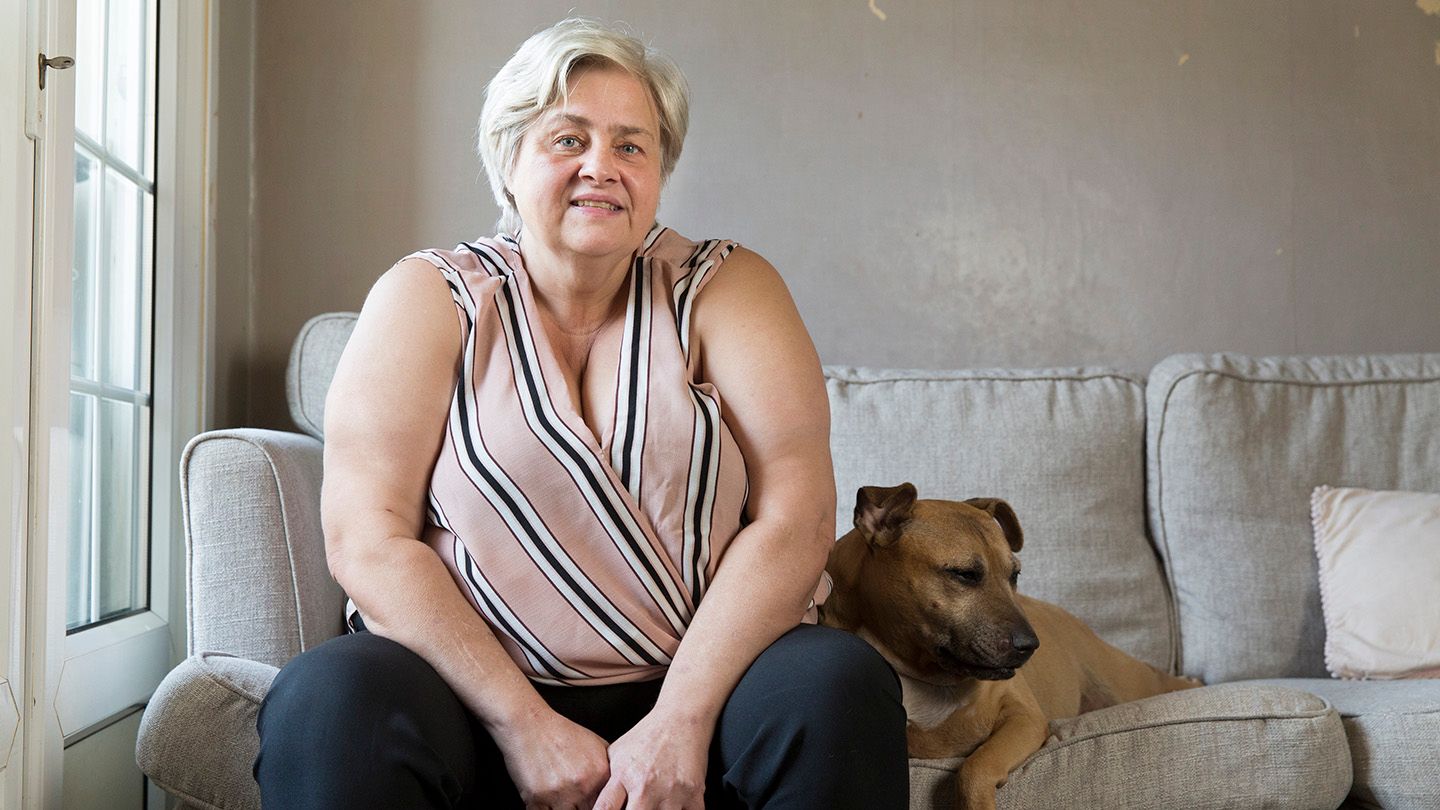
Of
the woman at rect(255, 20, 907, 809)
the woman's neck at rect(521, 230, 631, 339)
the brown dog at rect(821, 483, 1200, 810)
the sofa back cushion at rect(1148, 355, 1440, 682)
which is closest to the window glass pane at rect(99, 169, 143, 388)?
the woman at rect(255, 20, 907, 809)

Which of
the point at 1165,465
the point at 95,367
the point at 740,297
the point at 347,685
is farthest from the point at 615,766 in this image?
the point at 1165,465

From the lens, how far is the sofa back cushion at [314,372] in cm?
206

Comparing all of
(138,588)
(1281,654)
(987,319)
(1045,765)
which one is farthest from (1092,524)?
(138,588)

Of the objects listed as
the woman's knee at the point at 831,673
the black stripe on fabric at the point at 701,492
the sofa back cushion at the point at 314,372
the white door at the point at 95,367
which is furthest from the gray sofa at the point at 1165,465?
the woman's knee at the point at 831,673

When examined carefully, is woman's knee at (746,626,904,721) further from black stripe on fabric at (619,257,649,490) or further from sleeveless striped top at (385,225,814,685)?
black stripe on fabric at (619,257,649,490)

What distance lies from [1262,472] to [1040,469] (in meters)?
0.40

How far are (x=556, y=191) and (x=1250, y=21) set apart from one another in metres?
1.82

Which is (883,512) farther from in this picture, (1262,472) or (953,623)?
(1262,472)

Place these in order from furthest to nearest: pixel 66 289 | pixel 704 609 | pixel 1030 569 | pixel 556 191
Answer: pixel 1030 569
pixel 66 289
pixel 556 191
pixel 704 609

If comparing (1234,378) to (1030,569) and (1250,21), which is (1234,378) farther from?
(1250,21)

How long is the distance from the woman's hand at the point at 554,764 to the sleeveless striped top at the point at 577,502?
0.11 metres

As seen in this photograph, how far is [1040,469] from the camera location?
2.12 metres

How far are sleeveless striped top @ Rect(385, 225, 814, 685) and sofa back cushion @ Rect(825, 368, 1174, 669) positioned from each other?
762 millimetres

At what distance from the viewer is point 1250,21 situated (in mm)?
2521
